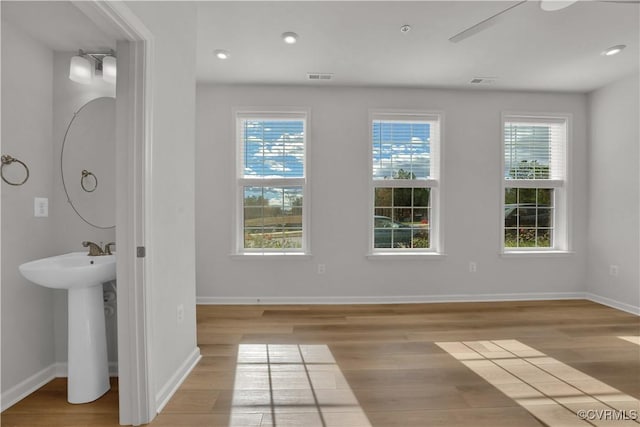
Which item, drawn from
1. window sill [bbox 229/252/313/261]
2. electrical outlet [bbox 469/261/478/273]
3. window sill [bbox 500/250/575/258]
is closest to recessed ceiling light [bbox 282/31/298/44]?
window sill [bbox 229/252/313/261]

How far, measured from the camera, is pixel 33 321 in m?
1.99

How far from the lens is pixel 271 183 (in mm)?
3719

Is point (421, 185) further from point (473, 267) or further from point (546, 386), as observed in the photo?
point (546, 386)

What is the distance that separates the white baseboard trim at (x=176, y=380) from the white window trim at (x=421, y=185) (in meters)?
2.18

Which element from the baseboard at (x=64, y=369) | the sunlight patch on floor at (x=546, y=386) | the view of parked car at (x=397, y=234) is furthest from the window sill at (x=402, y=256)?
the baseboard at (x=64, y=369)

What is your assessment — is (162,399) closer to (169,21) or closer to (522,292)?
(169,21)

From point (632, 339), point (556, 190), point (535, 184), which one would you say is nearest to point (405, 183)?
point (535, 184)

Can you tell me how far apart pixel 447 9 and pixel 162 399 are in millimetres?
3279

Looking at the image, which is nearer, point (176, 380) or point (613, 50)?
point (176, 380)

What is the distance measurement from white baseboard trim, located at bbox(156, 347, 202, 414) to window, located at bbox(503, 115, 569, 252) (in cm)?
377

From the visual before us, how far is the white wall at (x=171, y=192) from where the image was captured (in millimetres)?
1729

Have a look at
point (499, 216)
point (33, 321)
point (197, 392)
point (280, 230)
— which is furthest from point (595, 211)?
point (33, 321)

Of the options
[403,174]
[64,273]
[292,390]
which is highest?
[403,174]

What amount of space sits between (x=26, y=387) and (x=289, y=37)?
3132mm
